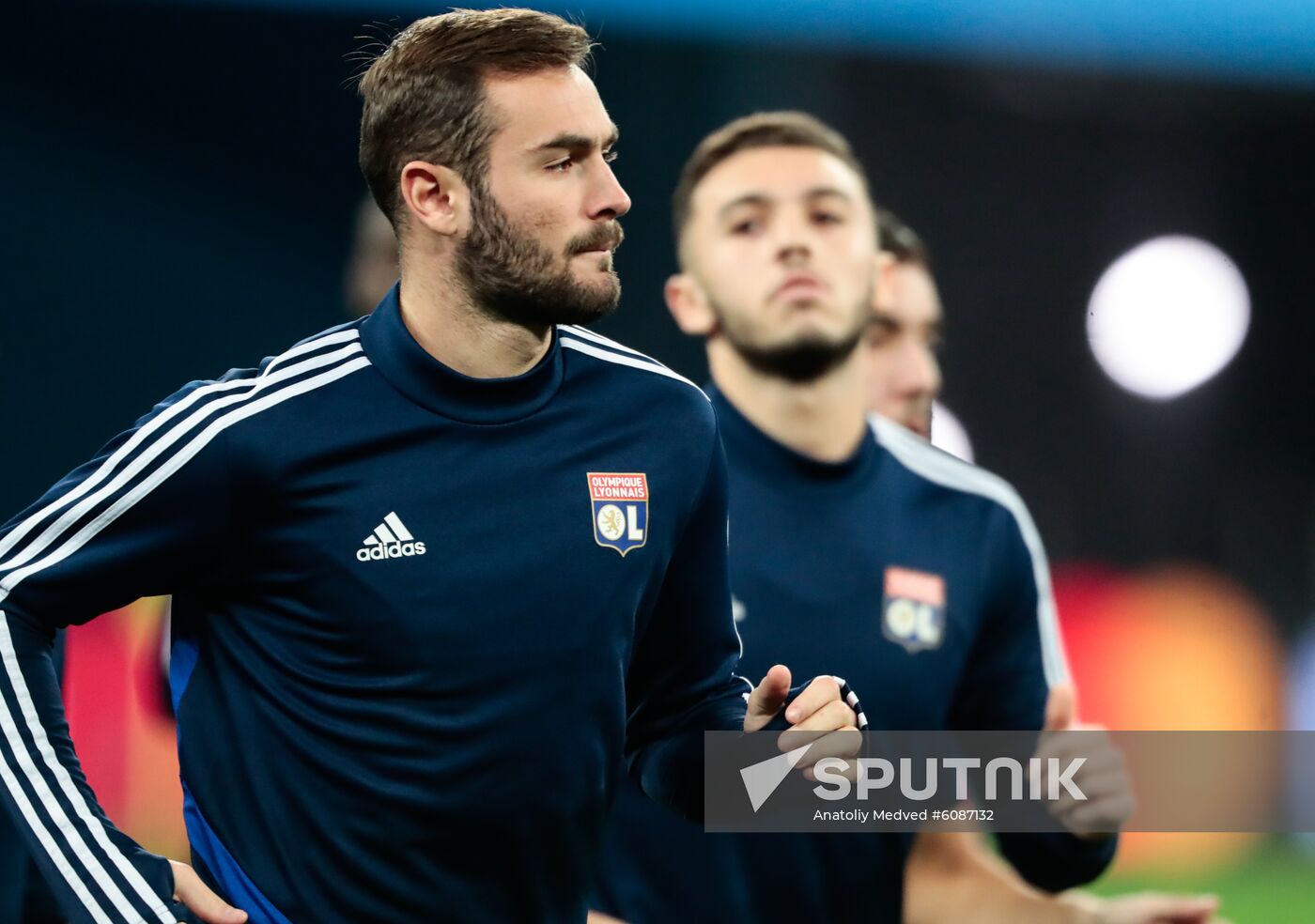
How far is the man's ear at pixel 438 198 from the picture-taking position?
2.39 metres

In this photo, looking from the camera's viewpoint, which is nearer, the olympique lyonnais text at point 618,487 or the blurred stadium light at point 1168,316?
the olympique lyonnais text at point 618,487

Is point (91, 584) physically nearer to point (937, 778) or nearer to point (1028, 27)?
point (937, 778)

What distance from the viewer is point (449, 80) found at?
2.39m

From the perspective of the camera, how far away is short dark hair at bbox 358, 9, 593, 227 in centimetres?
238

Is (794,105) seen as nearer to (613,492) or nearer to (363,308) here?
(363,308)

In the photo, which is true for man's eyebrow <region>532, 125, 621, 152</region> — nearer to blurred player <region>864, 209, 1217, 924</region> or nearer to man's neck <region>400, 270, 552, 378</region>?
man's neck <region>400, 270, 552, 378</region>

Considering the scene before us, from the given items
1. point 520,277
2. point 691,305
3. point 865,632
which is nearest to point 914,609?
point 865,632

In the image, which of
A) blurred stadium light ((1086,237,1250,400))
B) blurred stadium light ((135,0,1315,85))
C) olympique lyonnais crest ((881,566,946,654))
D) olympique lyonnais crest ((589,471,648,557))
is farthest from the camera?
blurred stadium light ((1086,237,1250,400))

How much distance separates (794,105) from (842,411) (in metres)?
4.26

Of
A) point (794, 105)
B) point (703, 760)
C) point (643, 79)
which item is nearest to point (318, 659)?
point (703, 760)

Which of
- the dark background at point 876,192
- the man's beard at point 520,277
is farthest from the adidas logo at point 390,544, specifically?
the dark background at point 876,192

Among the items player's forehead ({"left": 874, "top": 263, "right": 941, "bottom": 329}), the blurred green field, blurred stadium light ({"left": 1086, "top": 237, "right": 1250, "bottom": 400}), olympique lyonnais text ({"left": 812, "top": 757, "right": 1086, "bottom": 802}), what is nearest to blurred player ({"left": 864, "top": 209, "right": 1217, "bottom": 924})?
player's forehead ({"left": 874, "top": 263, "right": 941, "bottom": 329})

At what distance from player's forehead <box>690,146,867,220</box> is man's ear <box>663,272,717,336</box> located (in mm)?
168

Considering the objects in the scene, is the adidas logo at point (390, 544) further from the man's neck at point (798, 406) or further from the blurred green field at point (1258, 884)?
the blurred green field at point (1258, 884)
